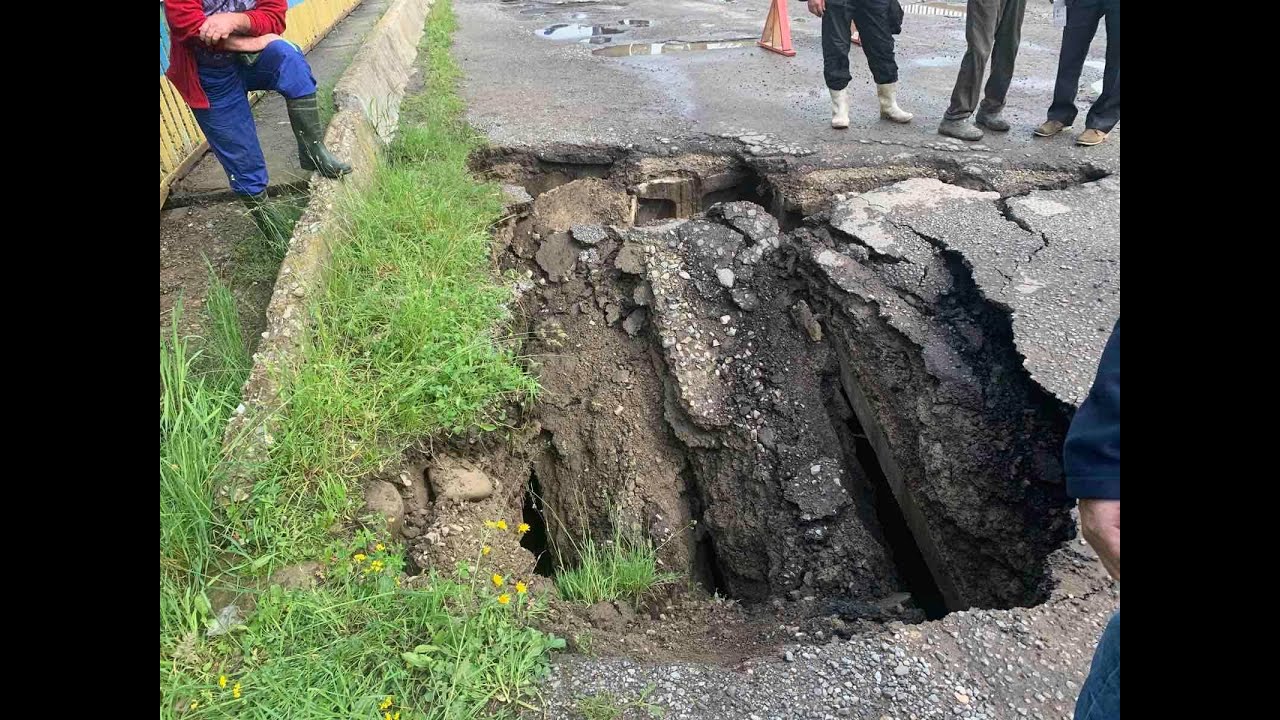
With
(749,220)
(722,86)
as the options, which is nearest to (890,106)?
(722,86)

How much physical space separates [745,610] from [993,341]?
5.25ft

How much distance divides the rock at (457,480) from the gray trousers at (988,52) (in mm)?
3989

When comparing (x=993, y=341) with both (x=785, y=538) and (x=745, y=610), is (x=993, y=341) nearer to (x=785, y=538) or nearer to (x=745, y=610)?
(x=785, y=538)

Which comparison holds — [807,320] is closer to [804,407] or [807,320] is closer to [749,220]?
[804,407]

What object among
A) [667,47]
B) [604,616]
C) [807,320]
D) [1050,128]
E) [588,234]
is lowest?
[604,616]

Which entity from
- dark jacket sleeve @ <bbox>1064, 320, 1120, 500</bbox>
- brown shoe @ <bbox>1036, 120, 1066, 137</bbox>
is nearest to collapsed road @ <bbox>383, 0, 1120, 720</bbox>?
brown shoe @ <bbox>1036, 120, 1066, 137</bbox>

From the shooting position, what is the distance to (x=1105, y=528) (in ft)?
3.89

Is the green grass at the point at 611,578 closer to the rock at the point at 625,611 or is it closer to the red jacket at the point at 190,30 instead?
the rock at the point at 625,611

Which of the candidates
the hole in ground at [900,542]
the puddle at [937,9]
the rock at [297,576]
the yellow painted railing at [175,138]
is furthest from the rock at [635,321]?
the puddle at [937,9]

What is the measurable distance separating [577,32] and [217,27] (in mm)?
6983

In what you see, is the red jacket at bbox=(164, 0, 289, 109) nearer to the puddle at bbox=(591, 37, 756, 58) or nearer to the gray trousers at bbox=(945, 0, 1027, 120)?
the gray trousers at bbox=(945, 0, 1027, 120)

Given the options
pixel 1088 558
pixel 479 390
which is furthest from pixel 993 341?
pixel 479 390

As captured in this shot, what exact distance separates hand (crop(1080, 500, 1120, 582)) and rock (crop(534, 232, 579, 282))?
3351 mm

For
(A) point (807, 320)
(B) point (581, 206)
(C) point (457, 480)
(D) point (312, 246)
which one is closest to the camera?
(C) point (457, 480)
